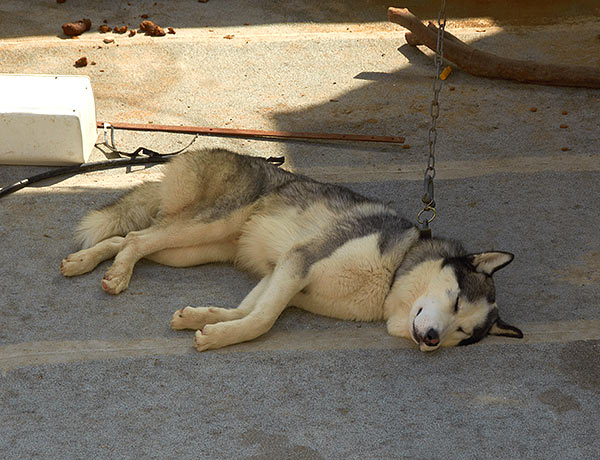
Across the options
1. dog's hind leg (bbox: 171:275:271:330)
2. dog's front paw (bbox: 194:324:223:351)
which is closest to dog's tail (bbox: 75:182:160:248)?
dog's hind leg (bbox: 171:275:271:330)

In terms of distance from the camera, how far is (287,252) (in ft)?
12.8

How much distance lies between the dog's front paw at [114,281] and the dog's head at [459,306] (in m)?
1.52

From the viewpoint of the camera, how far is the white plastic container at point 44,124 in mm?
4984

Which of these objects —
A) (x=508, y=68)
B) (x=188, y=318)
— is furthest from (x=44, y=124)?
(x=508, y=68)

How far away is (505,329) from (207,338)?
1.46 m

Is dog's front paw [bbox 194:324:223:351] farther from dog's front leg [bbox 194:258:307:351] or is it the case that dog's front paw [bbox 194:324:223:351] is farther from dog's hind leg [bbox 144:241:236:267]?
dog's hind leg [bbox 144:241:236:267]

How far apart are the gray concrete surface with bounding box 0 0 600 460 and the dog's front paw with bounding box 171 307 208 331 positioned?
0.08 metres

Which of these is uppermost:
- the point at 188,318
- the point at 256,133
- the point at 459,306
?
the point at 256,133

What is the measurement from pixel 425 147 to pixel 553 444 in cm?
316

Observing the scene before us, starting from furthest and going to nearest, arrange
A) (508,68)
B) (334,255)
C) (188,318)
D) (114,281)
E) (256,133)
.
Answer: (508,68), (256,133), (114,281), (334,255), (188,318)

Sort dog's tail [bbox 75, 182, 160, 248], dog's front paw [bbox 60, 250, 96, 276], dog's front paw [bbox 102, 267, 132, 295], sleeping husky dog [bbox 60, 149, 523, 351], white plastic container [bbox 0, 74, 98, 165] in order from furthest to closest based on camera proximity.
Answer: white plastic container [bbox 0, 74, 98, 165], dog's tail [bbox 75, 182, 160, 248], dog's front paw [bbox 60, 250, 96, 276], dog's front paw [bbox 102, 267, 132, 295], sleeping husky dog [bbox 60, 149, 523, 351]

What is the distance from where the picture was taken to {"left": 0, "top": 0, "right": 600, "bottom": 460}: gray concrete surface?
122 inches

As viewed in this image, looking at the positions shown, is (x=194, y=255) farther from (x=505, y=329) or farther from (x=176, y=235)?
(x=505, y=329)

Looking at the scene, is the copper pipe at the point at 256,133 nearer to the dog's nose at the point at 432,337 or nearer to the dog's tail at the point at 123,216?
the dog's tail at the point at 123,216
